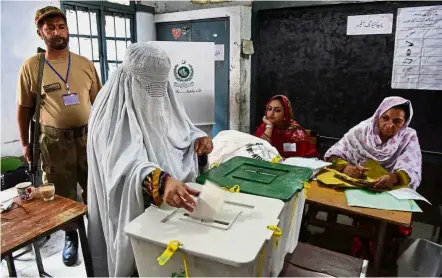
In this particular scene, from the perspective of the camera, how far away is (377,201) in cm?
169

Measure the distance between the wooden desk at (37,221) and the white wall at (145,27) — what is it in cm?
267

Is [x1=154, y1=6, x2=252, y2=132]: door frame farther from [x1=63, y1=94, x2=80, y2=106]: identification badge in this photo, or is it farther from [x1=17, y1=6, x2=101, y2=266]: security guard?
[x1=63, y1=94, x2=80, y2=106]: identification badge

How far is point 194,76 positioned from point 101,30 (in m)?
1.10

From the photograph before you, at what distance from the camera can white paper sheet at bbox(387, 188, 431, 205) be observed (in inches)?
66.9

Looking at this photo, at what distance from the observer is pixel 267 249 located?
938mm

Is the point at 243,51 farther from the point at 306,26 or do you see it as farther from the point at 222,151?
the point at 222,151

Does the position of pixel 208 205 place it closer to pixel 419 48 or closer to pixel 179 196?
pixel 179 196

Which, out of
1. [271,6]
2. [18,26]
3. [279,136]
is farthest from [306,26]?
[18,26]

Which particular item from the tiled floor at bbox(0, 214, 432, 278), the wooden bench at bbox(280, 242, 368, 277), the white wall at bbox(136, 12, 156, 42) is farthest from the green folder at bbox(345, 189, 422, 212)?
the white wall at bbox(136, 12, 156, 42)

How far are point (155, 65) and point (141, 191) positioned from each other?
19.0 inches

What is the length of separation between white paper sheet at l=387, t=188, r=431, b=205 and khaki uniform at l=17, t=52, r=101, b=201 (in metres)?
1.94

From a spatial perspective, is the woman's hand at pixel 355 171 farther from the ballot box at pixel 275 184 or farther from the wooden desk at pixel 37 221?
the wooden desk at pixel 37 221

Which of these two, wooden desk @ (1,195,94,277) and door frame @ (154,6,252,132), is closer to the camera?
wooden desk @ (1,195,94,277)

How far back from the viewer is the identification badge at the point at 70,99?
2.13m
